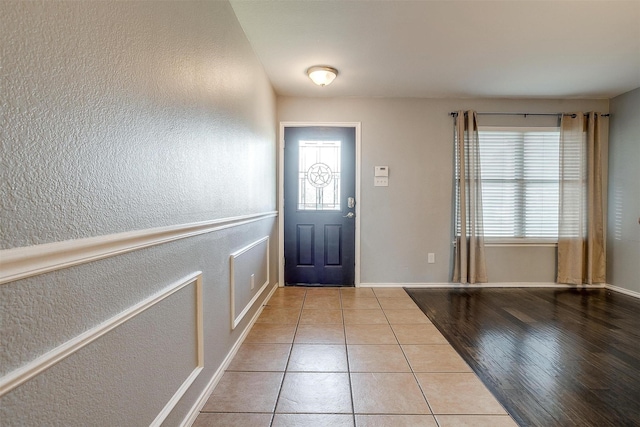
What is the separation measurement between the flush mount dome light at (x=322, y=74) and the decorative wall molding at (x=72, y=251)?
2.15 meters

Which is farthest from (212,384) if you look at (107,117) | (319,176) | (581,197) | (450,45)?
(581,197)

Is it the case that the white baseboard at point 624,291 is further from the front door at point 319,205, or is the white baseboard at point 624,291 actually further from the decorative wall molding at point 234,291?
the decorative wall molding at point 234,291

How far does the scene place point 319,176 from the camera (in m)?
3.66

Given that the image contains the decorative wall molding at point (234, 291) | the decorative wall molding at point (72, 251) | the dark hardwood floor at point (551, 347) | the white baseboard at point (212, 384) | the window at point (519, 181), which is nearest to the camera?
the decorative wall molding at point (72, 251)

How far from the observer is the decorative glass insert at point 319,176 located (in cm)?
364

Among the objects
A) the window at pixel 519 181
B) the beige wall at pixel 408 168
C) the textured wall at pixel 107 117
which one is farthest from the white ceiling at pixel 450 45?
the textured wall at pixel 107 117

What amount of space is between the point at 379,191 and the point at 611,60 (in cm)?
239

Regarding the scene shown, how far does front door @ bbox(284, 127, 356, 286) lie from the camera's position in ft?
11.9

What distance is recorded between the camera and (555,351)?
2.08m

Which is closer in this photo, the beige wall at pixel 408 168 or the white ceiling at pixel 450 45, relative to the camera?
the white ceiling at pixel 450 45

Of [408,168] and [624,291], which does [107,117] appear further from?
[624,291]

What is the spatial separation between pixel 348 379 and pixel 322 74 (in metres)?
2.51

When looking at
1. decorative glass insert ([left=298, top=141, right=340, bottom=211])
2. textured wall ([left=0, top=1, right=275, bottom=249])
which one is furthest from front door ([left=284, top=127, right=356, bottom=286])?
textured wall ([left=0, top=1, right=275, bottom=249])

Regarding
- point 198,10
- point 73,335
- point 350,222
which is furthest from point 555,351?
point 198,10
